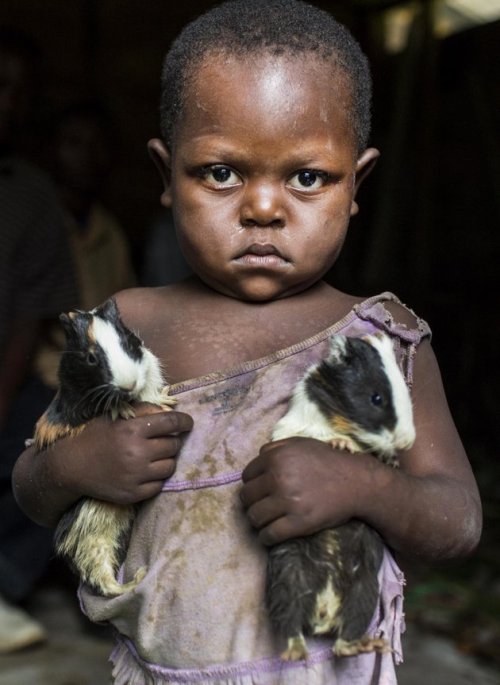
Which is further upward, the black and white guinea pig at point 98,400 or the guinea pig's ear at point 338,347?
the guinea pig's ear at point 338,347

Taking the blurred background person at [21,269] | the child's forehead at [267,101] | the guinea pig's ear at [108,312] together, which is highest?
the child's forehead at [267,101]

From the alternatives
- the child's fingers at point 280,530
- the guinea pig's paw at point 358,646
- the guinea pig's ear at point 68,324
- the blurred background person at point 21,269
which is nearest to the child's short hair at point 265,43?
the guinea pig's ear at point 68,324

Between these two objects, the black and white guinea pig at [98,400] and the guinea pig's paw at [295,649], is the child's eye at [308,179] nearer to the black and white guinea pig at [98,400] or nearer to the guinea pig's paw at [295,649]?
the black and white guinea pig at [98,400]

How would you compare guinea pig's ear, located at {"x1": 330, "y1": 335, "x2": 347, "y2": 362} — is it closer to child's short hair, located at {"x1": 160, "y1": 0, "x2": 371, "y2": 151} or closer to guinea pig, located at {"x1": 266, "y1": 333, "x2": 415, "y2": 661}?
guinea pig, located at {"x1": 266, "y1": 333, "x2": 415, "y2": 661}

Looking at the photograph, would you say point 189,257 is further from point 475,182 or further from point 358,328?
point 475,182

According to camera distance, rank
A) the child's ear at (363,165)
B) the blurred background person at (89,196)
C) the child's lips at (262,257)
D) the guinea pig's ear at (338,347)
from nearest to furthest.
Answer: the guinea pig's ear at (338,347) < the child's lips at (262,257) < the child's ear at (363,165) < the blurred background person at (89,196)

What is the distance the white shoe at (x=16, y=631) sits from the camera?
4273mm

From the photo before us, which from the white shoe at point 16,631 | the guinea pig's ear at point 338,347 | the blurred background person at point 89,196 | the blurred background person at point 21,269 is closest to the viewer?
the guinea pig's ear at point 338,347

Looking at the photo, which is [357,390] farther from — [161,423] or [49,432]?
[49,432]

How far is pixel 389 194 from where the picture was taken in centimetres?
595

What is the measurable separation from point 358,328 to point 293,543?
0.42 meters

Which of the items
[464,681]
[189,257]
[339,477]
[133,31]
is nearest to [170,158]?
[189,257]

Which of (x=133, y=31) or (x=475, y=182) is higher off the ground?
(x=133, y=31)

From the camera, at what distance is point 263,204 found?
1.58 metres
